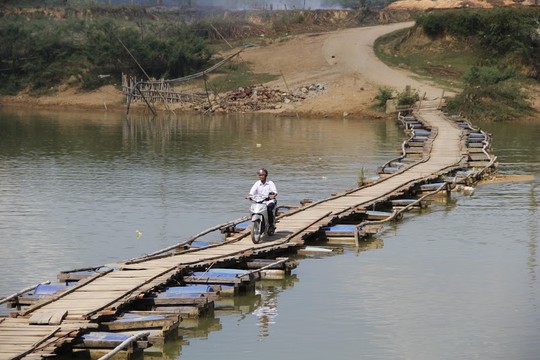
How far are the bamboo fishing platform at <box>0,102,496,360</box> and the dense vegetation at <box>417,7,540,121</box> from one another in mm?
21040

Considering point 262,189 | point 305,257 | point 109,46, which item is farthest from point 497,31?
point 262,189

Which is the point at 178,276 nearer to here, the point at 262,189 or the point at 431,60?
the point at 262,189

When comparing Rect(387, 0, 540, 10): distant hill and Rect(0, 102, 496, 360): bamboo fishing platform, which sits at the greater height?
Rect(387, 0, 540, 10): distant hill

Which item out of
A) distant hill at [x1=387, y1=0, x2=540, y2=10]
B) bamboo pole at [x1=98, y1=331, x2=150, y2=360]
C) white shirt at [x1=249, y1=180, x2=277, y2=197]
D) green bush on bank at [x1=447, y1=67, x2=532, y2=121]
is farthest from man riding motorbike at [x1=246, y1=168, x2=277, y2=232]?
distant hill at [x1=387, y1=0, x2=540, y2=10]

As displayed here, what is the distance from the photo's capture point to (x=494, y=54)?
62.5 m

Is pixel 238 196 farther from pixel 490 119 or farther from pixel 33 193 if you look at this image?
pixel 490 119

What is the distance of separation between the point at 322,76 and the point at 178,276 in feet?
139

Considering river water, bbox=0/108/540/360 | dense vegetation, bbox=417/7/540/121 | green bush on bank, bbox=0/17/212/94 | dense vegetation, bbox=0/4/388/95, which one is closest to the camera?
river water, bbox=0/108/540/360

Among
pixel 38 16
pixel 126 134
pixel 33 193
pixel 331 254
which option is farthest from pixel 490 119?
pixel 38 16

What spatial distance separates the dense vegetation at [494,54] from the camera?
53656 millimetres

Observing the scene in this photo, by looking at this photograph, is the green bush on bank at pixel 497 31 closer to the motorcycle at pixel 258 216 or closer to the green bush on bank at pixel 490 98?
the green bush on bank at pixel 490 98

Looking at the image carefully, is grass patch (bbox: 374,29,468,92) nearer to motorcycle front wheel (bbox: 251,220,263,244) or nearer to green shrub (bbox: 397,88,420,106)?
green shrub (bbox: 397,88,420,106)

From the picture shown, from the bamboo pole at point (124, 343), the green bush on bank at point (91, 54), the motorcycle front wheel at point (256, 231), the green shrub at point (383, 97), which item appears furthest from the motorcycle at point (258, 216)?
the green bush on bank at point (91, 54)

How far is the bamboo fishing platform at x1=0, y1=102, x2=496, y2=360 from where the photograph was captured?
51.7 ft
